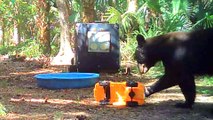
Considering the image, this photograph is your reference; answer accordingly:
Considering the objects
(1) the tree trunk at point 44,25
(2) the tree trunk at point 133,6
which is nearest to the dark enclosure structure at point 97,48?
(2) the tree trunk at point 133,6

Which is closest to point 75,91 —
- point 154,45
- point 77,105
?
point 77,105

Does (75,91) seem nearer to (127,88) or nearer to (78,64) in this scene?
(127,88)

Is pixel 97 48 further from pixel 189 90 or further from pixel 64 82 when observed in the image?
pixel 189 90

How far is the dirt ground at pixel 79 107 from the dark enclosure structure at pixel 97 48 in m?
2.03

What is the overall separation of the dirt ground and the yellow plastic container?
0.13 m

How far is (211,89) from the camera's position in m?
8.30

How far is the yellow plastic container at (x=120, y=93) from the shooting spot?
621 cm

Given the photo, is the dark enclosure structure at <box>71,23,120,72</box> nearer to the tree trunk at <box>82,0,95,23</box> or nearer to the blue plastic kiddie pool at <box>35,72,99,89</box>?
the blue plastic kiddie pool at <box>35,72,99,89</box>

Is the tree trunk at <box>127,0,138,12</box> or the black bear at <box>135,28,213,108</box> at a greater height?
the tree trunk at <box>127,0,138,12</box>

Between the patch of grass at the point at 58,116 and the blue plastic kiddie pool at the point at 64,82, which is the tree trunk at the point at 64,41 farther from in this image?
the patch of grass at the point at 58,116

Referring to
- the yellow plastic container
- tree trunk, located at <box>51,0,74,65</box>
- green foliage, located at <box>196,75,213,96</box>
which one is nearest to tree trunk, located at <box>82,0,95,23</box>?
tree trunk, located at <box>51,0,74,65</box>

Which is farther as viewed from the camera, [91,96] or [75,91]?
[75,91]

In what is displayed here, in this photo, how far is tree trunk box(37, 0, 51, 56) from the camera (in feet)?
51.7

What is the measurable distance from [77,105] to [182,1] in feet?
16.7
